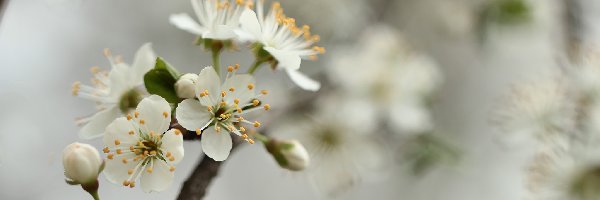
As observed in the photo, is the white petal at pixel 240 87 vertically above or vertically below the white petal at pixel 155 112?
above

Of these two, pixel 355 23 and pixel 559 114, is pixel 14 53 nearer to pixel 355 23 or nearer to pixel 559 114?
pixel 355 23

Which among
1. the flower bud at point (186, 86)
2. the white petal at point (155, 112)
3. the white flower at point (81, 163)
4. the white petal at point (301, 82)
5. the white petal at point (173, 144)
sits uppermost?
the white petal at point (301, 82)

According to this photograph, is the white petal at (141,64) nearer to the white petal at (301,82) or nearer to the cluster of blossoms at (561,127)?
the white petal at (301,82)

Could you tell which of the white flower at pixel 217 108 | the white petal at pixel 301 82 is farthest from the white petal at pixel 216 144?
the white petal at pixel 301 82

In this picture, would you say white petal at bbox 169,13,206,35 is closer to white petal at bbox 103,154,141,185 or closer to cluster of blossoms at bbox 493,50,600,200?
white petal at bbox 103,154,141,185

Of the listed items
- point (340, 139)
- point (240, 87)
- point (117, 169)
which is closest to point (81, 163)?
point (117, 169)

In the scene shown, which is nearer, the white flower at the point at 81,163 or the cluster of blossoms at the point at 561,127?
the white flower at the point at 81,163
